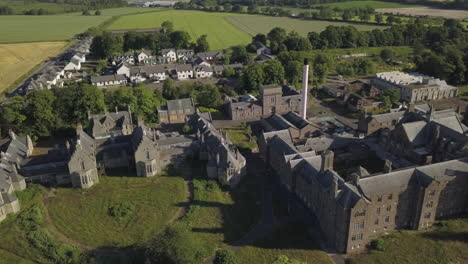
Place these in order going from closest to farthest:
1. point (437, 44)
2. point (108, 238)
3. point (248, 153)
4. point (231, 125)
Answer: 1. point (108, 238)
2. point (248, 153)
3. point (231, 125)
4. point (437, 44)

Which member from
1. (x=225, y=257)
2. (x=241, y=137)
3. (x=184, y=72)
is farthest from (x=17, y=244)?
(x=184, y=72)

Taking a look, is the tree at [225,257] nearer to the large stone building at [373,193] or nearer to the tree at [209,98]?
the large stone building at [373,193]

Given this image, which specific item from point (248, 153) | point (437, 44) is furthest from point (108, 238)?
point (437, 44)

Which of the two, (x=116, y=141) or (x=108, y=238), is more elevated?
(x=116, y=141)

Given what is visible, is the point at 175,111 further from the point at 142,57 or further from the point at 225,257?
the point at 142,57

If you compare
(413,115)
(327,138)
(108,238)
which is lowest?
(108,238)

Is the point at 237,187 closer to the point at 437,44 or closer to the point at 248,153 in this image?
the point at 248,153
